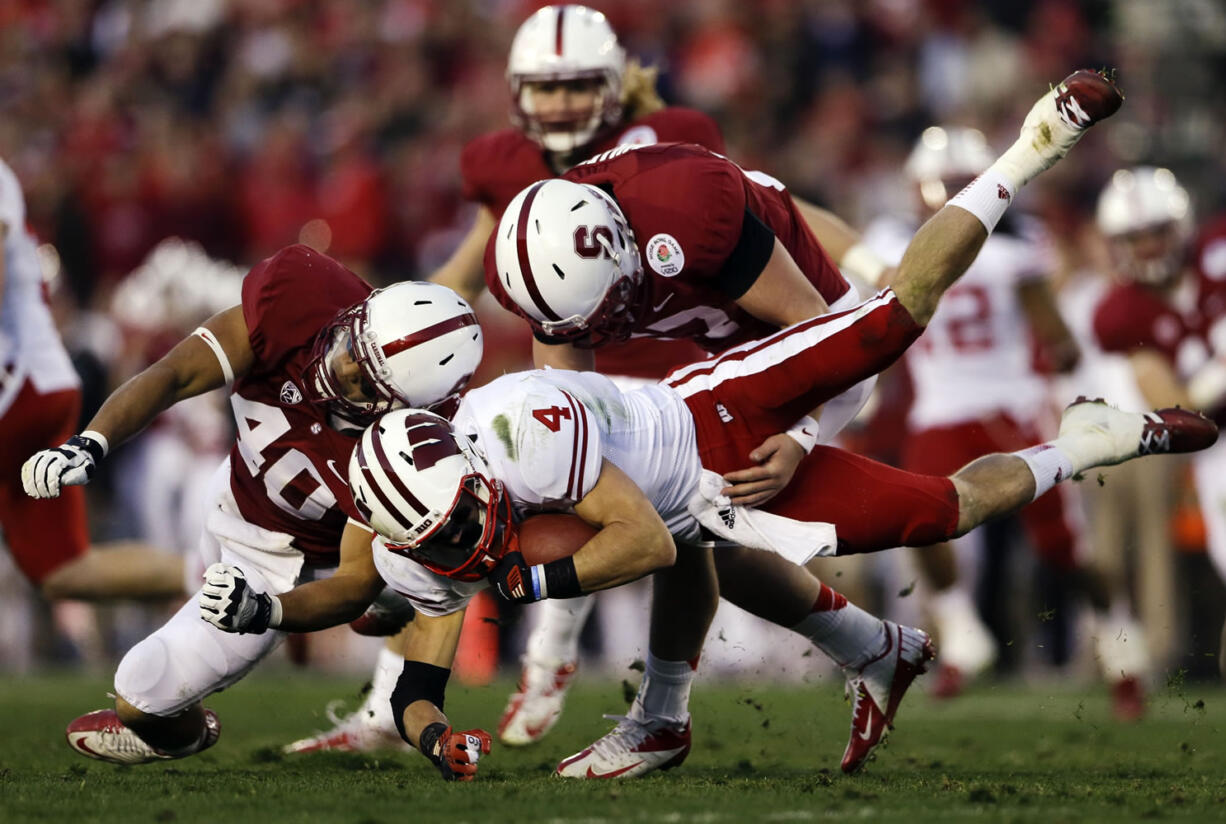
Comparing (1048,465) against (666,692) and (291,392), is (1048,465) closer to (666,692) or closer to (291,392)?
(666,692)

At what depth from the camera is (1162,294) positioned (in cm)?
721

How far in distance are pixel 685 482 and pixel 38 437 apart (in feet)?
8.26

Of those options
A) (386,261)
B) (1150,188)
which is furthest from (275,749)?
(386,261)

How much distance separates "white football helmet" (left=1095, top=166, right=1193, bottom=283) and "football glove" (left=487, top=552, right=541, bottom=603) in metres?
4.18

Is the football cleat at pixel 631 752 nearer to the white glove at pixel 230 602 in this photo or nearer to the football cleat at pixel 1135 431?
the white glove at pixel 230 602

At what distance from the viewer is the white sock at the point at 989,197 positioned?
456 cm

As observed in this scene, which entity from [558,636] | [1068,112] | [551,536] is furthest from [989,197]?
[558,636]

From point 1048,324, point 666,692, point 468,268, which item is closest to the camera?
point 666,692

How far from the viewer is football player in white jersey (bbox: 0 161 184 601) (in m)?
5.73

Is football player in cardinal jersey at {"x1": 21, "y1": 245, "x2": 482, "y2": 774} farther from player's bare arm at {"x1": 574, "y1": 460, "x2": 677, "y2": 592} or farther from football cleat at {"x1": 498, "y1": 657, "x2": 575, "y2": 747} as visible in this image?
football cleat at {"x1": 498, "y1": 657, "x2": 575, "y2": 747}

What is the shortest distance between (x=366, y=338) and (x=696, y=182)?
95 cm

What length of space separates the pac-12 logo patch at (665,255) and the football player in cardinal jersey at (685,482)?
0.10 metres

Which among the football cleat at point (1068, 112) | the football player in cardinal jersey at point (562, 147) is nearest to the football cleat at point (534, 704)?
the football player in cardinal jersey at point (562, 147)

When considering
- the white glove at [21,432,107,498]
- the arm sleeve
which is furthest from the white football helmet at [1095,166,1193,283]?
the white glove at [21,432,107,498]
